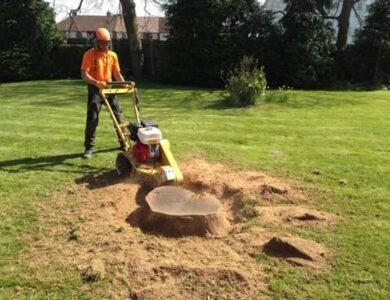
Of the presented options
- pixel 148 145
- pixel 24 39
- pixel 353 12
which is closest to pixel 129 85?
pixel 148 145

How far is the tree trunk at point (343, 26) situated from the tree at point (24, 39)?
38.1 ft

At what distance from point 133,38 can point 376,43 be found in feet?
30.0

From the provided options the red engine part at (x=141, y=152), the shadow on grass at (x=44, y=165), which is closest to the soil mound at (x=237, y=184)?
the red engine part at (x=141, y=152)

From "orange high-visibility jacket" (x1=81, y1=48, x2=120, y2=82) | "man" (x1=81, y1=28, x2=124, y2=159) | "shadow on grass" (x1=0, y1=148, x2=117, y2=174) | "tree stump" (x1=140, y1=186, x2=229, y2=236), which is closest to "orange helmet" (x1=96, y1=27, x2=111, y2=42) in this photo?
"man" (x1=81, y1=28, x2=124, y2=159)

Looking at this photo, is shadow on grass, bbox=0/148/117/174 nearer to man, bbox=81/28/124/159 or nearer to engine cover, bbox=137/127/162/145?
man, bbox=81/28/124/159

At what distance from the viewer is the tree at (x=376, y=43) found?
18234 millimetres

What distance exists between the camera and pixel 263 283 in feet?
13.2

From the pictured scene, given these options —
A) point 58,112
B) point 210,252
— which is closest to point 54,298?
point 210,252

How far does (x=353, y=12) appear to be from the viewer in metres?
28.1

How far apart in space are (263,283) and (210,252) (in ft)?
2.11

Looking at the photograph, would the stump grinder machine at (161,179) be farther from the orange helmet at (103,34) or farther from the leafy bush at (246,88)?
the leafy bush at (246,88)

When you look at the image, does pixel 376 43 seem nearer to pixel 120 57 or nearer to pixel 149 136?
pixel 120 57

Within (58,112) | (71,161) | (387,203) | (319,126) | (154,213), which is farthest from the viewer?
(58,112)

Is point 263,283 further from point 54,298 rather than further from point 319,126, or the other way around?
point 319,126
